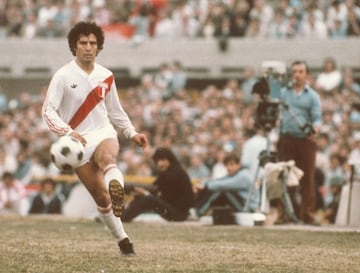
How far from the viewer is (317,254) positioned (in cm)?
1195

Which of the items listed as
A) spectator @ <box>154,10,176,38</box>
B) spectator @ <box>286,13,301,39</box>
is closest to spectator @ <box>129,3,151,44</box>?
spectator @ <box>154,10,176,38</box>

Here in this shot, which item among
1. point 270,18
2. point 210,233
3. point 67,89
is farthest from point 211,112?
point 67,89

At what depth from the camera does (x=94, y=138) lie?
36.7 feet

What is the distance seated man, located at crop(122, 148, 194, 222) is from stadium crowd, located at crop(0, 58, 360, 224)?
183 cm

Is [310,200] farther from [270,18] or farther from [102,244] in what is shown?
[270,18]

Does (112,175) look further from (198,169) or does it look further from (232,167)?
(198,169)

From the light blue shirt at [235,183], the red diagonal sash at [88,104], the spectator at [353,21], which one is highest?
the spectator at [353,21]

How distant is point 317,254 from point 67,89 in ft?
9.57

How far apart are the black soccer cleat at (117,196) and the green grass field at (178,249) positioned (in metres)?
0.48

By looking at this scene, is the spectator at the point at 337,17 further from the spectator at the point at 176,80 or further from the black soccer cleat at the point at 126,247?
the black soccer cleat at the point at 126,247

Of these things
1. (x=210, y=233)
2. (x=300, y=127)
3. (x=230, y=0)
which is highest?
(x=230, y=0)

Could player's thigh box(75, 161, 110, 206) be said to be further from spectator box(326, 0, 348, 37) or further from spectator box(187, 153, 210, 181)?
spectator box(326, 0, 348, 37)

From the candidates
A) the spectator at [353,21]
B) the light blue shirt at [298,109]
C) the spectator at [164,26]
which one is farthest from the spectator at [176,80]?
the light blue shirt at [298,109]

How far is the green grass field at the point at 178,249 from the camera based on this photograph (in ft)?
34.1
